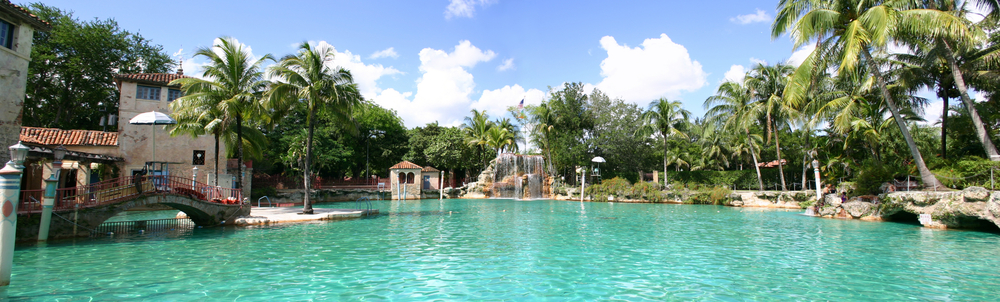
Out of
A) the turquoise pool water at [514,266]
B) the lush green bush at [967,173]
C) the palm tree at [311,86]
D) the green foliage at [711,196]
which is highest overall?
the palm tree at [311,86]

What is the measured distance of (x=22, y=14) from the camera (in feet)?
43.3

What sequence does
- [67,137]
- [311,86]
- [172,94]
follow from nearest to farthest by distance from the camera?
1. [311,86]
2. [67,137]
3. [172,94]

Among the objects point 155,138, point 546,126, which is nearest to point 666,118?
point 546,126

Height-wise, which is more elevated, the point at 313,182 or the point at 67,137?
the point at 67,137

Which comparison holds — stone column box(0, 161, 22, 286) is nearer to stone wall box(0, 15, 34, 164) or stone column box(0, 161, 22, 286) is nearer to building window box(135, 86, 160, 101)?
stone wall box(0, 15, 34, 164)

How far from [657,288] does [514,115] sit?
42.9 m

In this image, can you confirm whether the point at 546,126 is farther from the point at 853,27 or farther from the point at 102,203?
the point at 102,203

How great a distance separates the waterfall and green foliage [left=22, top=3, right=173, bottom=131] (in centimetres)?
2723

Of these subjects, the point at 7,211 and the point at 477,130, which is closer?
the point at 7,211

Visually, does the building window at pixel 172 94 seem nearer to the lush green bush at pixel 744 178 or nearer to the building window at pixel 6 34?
the building window at pixel 6 34

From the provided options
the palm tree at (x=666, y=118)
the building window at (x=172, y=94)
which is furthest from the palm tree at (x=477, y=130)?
the building window at (x=172, y=94)

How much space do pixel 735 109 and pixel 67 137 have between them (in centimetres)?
3984

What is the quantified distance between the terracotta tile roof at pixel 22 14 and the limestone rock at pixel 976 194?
29259 mm

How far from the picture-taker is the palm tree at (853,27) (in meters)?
15.1
